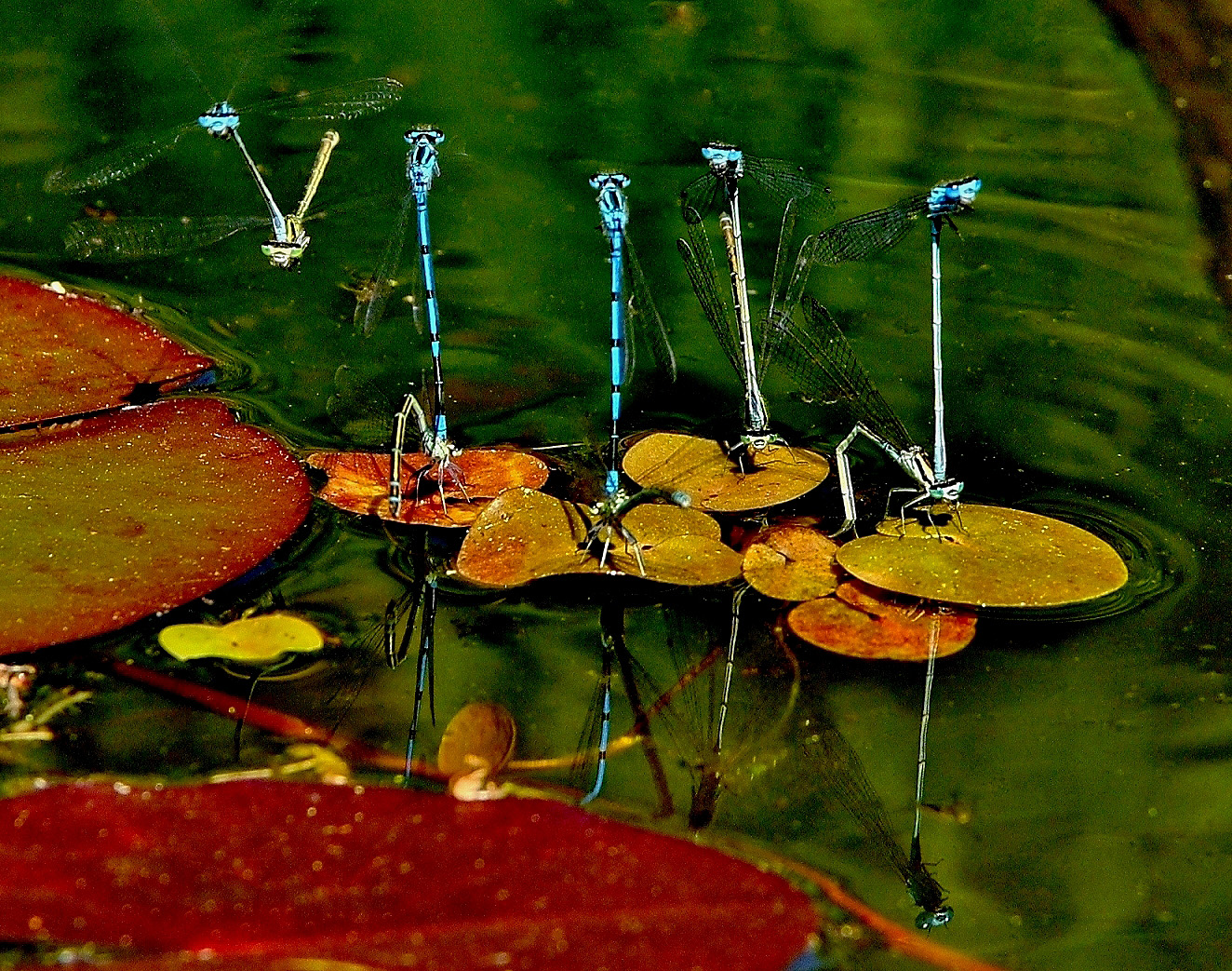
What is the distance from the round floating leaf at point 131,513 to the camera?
147 inches

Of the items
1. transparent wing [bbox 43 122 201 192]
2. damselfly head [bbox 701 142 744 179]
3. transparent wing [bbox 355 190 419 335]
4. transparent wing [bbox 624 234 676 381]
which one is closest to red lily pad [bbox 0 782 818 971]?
transparent wing [bbox 624 234 676 381]

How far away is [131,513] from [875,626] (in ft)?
6.64

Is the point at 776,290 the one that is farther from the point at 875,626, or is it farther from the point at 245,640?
the point at 245,640

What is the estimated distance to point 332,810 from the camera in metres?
3.04

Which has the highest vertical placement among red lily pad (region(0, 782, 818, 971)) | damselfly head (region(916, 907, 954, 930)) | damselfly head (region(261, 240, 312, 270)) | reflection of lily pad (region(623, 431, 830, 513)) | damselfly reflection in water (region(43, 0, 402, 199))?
damselfly reflection in water (region(43, 0, 402, 199))

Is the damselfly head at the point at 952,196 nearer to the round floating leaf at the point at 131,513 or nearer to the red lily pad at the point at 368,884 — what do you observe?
the round floating leaf at the point at 131,513

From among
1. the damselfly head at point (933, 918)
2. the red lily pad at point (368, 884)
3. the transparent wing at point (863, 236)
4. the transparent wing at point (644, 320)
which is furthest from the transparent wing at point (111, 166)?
the damselfly head at point (933, 918)

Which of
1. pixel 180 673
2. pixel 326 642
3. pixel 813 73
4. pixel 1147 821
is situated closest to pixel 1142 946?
pixel 1147 821

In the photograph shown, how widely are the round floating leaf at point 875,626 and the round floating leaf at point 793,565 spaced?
0.15 ft

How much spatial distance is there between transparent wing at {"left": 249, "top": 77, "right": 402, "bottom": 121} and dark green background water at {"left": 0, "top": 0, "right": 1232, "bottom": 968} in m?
0.14

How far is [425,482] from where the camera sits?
4.46 meters

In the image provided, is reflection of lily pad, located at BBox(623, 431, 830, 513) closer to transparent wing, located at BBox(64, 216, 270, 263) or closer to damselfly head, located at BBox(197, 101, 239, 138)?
transparent wing, located at BBox(64, 216, 270, 263)

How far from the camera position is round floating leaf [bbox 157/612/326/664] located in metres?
3.72

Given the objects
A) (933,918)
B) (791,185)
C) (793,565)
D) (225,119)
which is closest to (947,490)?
(793,565)
